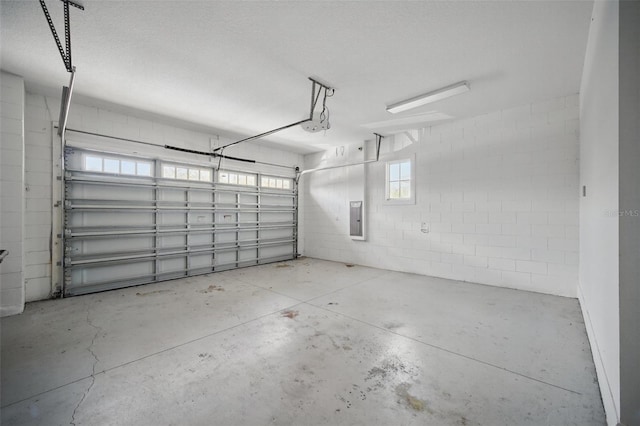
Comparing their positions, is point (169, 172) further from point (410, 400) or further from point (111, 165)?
point (410, 400)

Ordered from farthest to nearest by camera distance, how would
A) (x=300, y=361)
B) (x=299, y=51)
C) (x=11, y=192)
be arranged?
(x=11, y=192) < (x=299, y=51) < (x=300, y=361)

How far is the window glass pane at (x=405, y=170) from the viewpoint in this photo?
5602 millimetres

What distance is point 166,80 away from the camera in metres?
3.48

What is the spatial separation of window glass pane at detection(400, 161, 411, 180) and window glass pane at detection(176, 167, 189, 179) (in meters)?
4.53

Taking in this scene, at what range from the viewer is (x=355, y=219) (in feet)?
21.2

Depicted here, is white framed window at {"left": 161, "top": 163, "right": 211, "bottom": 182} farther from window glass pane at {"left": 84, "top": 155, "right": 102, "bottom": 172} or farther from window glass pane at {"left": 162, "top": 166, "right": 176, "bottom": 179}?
window glass pane at {"left": 84, "top": 155, "right": 102, "bottom": 172}

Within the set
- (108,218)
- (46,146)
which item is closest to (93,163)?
(46,146)

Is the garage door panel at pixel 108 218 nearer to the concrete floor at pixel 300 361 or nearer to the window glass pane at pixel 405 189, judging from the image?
the concrete floor at pixel 300 361

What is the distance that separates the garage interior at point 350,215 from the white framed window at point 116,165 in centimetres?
4

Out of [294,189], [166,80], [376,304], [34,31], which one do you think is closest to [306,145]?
[294,189]

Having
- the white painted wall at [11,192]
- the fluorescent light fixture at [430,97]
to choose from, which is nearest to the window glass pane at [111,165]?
the white painted wall at [11,192]

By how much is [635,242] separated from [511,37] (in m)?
2.30

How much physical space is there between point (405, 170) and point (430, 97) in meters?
2.05

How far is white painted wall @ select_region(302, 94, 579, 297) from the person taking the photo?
3963 mm
